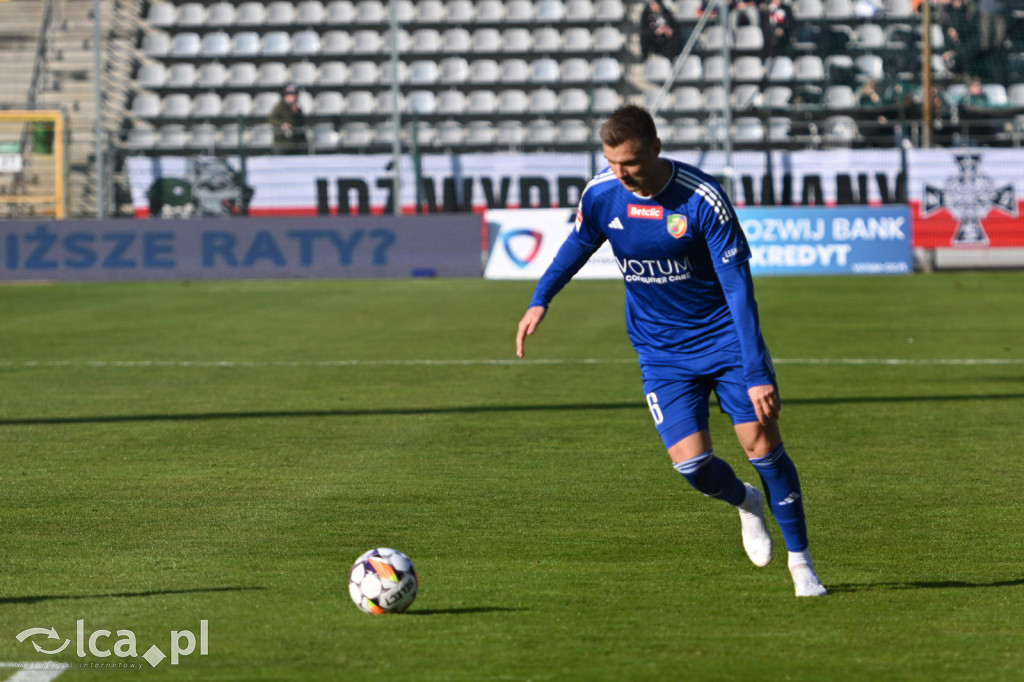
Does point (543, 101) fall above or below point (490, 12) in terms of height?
below

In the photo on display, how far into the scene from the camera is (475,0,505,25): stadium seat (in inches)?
1367

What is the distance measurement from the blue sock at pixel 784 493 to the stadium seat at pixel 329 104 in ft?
95.3

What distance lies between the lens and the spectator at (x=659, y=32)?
33219mm

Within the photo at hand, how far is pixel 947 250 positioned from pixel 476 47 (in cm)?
1382

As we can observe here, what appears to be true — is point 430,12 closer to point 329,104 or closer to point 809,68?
point 329,104

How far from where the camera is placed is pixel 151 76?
34125 millimetres

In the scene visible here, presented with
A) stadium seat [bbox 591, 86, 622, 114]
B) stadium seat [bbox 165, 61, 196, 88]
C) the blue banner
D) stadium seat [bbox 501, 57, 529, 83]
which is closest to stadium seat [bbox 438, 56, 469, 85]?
stadium seat [bbox 501, 57, 529, 83]

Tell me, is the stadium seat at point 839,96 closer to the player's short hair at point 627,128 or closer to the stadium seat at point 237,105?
the stadium seat at point 237,105

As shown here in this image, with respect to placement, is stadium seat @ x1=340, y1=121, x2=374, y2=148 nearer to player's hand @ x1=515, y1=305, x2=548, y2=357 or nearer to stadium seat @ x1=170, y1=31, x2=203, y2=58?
stadium seat @ x1=170, y1=31, x2=203, y2=58

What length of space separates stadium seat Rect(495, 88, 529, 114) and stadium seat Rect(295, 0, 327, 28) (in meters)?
5.66

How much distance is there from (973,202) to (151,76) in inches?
807

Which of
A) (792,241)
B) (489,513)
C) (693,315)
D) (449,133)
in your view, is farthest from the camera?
(449,133)

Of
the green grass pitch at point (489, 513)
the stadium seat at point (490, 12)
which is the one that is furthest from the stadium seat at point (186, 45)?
the green grass pitch at point (489, 513)

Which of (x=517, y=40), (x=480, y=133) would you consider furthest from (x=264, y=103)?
(x=517, y=40)
